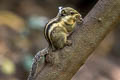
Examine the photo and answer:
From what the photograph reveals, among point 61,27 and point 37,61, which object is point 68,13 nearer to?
point 61,27

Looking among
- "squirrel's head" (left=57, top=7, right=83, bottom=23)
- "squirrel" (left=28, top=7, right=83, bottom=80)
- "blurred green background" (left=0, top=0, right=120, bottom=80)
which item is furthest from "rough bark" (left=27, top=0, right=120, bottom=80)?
"blurred green background" (left=0, top=0, right=120, bottom=80)

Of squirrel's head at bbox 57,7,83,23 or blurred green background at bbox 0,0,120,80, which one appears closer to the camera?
squirrel's head at bbox 57,7,83,23

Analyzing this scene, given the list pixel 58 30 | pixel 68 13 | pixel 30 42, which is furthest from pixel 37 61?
pixel 30 42

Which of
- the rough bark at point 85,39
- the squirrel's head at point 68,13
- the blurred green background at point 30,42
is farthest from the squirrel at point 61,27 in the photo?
the blurred green background at point 30,42

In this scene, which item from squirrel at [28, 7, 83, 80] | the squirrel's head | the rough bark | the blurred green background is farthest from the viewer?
the blurred green background

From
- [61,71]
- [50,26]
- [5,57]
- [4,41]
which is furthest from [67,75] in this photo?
[4,41]

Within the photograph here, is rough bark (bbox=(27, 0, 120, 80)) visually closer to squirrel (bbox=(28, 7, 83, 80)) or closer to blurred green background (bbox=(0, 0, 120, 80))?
squirrel (bbox=(28, 7, 83, 80))
